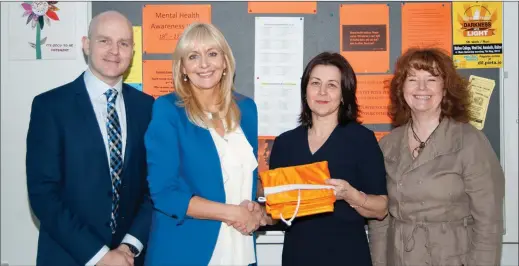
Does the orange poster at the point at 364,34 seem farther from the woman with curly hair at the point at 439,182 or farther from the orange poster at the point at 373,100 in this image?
the woman with curly hair at the point at 439,182

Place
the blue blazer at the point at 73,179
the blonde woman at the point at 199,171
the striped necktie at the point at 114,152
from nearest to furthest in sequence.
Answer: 1. the blonde woman at the point at 199,171
2. the blue blazer at the point at 73,179
3. the striped necktie at the point at 114,152

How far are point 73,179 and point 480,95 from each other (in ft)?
8.59

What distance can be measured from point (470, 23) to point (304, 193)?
6.32 feet

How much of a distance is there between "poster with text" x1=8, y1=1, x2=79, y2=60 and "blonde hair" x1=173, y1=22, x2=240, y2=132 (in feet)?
4.23

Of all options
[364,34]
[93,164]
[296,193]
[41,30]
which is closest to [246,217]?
[296,193]

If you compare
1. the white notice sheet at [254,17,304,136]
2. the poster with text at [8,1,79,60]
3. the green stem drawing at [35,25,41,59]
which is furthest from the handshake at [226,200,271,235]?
the green stem drawing at [35,25,41,59]

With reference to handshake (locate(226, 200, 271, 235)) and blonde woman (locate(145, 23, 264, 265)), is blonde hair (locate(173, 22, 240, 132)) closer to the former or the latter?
blonde woman (locate(145, 23, 264, 265))

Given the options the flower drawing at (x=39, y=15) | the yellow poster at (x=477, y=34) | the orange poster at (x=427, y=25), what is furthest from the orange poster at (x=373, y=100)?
the flower drawing at (x=39, y=15)

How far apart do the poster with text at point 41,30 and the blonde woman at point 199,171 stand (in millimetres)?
1316

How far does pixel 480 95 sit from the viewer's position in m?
3.07

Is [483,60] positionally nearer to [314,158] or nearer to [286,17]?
[286,17]

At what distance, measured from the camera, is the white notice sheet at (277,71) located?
3037mm

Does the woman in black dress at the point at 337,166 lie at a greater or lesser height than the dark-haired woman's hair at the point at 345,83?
lesser

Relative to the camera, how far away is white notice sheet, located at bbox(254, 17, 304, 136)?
3037 mm
